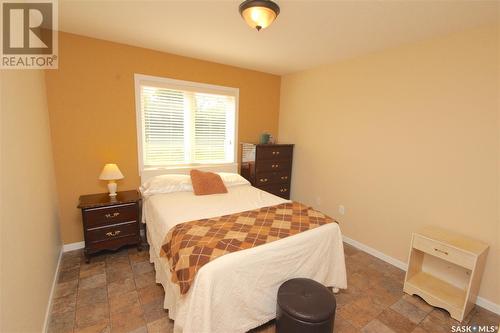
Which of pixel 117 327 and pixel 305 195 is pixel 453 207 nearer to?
pixel 305 195

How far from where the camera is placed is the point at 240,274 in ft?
4.94

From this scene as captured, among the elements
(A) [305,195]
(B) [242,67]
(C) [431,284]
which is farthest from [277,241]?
(B) [242,67]

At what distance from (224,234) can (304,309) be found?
72 cm

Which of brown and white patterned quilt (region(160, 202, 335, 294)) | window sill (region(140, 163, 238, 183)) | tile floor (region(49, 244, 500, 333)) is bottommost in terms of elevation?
tile floor (region(49, 244, 500, 333))

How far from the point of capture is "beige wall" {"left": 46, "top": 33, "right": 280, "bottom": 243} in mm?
2529

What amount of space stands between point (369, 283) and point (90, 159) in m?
3.36

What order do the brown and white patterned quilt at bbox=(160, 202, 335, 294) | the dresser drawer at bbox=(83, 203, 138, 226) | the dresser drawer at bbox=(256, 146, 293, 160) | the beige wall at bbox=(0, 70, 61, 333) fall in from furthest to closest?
the dresser drawer at bbox=(256, 146, 293, 160)
the dresser drawer at bbox=(83, 203, 138, 226)
the brown and white patterned quilt at bbox=(160, 202, 335, 294)
the beige wall at bbox=(0, 70, 61, 333)

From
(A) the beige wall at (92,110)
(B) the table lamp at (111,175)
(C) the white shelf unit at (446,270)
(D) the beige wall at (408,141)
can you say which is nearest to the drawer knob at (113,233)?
(B) the table lamp at (111,175)

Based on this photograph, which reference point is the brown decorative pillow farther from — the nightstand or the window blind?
the nightstand

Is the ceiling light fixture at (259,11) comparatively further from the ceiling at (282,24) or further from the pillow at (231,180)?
the pillow at (231,180)

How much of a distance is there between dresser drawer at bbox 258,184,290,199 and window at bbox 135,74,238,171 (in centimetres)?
73

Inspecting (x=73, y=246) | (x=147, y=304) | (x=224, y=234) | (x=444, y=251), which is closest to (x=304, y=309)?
(x=224, y=234)

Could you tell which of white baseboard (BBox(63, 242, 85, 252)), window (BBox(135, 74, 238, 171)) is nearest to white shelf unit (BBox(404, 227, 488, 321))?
window (BBox(135, 74, 238, 171))

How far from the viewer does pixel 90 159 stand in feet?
8.98
